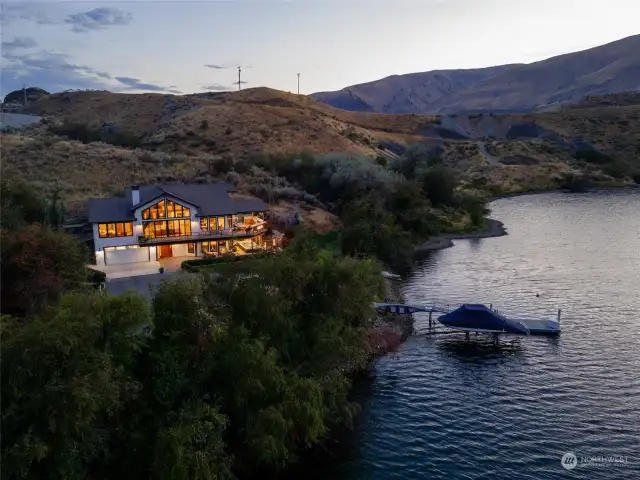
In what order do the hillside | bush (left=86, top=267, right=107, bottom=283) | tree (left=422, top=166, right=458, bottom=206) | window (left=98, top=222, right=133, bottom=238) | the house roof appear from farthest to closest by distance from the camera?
1. tree (left=422, top=166, right=458, bottom=206)
2. the hillside
3. the house roof
4. window (left=98, top=222, right=133, bottom=238)
5. bush (left=86, top=267, right=107, bottom=283)

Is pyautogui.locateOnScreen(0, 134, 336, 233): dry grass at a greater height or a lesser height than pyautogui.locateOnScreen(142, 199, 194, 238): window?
greater

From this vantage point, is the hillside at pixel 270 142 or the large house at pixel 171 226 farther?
the hillside at pixel 270 142

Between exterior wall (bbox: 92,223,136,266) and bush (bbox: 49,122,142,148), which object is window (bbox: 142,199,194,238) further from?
bush (bbox: 49,122,142,148)

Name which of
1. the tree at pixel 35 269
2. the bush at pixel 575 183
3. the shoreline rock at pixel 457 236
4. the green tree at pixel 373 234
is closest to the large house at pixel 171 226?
the green tree at pixel 373 234

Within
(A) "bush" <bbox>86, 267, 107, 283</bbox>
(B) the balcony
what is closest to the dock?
(B) the balcony

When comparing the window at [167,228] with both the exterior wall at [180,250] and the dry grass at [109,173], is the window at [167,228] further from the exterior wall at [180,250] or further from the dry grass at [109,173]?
the dry grass at [109,173]

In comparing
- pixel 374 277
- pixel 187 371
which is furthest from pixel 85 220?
pixel 187 371

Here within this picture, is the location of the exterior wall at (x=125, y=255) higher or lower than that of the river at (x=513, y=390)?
higher

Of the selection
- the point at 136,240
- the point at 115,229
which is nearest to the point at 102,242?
the point at 115,229

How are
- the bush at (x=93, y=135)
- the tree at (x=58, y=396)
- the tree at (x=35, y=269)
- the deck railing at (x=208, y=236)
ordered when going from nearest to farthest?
the tree at (x=58, y=396)
the tree at (x=35, y=269)
the deck railing at (x=208, y=236)
the bush at (x=93, y=135)
